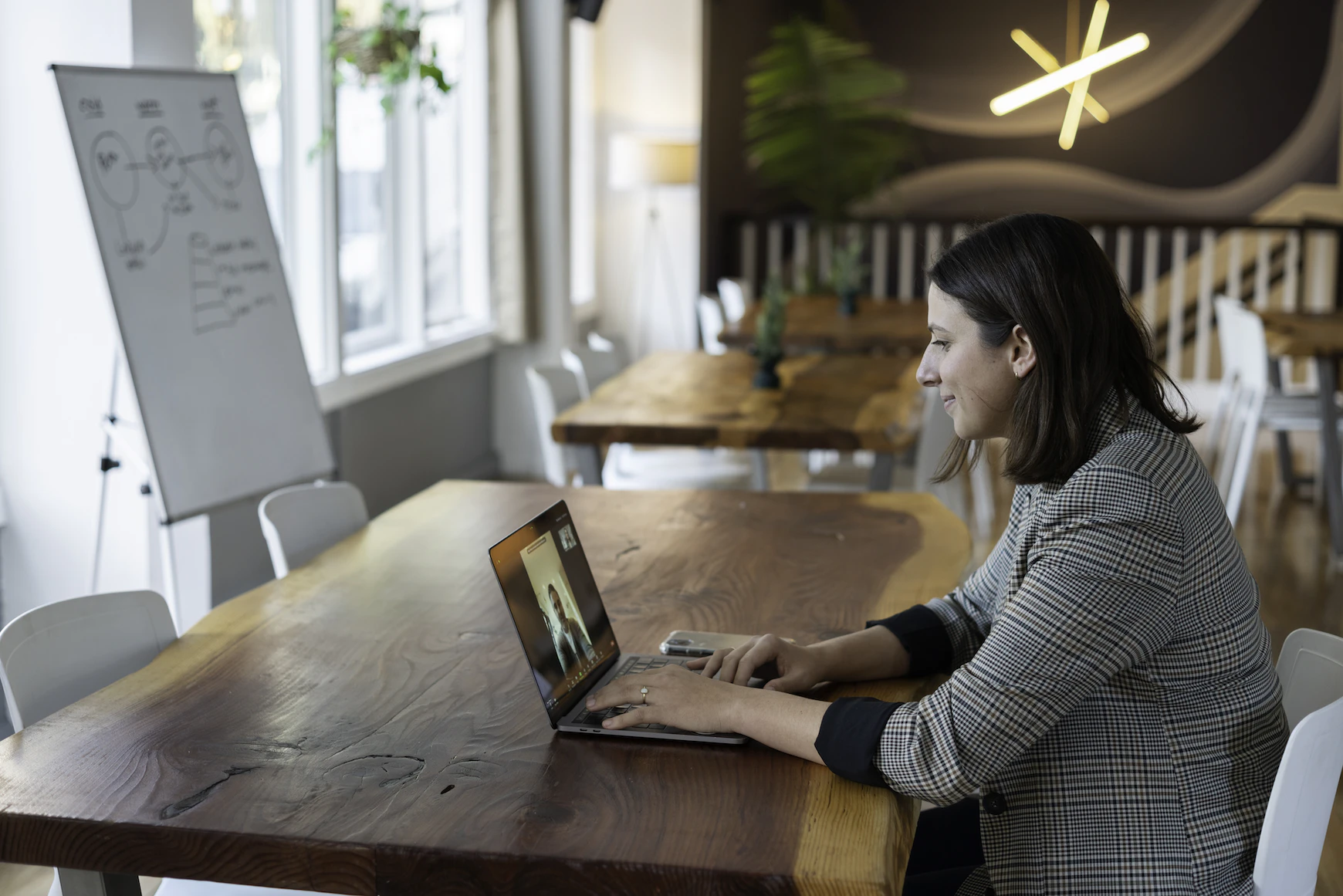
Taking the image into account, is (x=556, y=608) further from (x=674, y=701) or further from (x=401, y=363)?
(x=401, y=363)

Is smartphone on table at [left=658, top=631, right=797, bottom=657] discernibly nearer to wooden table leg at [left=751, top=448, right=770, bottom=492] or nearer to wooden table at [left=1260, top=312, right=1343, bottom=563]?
wooden table leg at [left=751, top=448, right=770, bottom=492]

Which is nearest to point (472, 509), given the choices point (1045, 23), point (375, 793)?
point (375, 793)

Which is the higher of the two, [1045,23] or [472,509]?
[1045,23]

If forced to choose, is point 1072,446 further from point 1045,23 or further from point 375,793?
point 1045,23

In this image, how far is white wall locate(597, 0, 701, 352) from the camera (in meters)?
8.28

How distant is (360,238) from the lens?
17.2 ft

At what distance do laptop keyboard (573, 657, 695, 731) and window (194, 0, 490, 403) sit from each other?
2966 mm

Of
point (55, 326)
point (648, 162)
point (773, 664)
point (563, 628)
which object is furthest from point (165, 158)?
point (648, 162)

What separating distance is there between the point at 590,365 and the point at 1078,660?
135 inches

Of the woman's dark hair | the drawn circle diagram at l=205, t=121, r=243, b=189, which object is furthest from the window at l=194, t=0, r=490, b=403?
the woman's dark hair

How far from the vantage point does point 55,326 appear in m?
3.32

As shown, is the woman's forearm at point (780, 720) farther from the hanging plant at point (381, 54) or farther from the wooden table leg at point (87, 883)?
the hanging plant at point (381, 54)

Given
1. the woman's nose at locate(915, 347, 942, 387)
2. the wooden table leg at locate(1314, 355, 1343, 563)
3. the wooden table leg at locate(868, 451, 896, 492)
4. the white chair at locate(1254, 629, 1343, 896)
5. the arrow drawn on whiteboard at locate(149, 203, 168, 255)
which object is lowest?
the wooden table leg at locate(1314, 355, 1343, 563)

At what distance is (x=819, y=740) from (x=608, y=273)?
7367 mm
